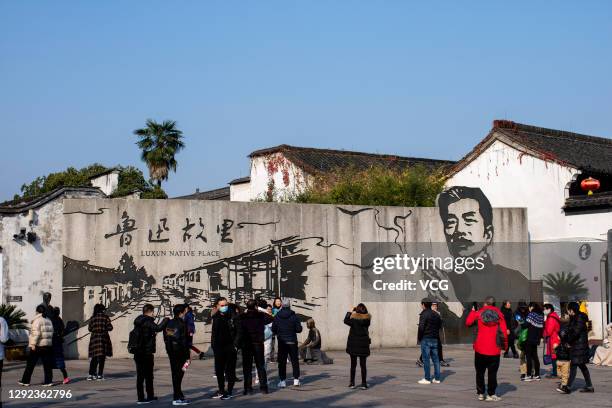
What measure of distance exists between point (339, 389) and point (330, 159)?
34.7 meters

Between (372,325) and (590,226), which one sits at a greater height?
(590,226)

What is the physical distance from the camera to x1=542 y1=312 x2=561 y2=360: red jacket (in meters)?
17.6

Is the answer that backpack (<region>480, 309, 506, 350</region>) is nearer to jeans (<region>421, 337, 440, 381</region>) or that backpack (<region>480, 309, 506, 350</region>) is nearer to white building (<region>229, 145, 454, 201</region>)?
jeans (<region>421, 337, 440, 381</region>)

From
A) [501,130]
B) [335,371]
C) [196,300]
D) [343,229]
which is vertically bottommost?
[335,371]

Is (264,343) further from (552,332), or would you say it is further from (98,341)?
(552,332)

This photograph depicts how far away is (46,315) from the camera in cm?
1797

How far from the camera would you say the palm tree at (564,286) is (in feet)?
103

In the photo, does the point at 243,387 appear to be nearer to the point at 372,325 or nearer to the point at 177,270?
the point at 177,270

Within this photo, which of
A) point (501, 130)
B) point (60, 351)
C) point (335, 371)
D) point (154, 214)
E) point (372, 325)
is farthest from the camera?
point (501, 130)

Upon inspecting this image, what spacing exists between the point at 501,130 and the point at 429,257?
946 cm

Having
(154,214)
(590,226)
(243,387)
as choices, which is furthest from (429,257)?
(243,387)

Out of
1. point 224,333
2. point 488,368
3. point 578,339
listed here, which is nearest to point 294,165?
point 224,333

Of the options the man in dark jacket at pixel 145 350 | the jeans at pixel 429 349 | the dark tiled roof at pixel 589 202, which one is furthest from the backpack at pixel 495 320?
the dark tiled roof at pixel 589 202

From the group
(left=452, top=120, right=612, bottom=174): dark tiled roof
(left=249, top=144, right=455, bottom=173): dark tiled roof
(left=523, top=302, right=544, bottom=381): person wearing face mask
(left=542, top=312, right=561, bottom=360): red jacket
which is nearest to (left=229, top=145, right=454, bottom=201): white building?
(left=249, top=144, right=455, bottom=173): dark tiled roof
